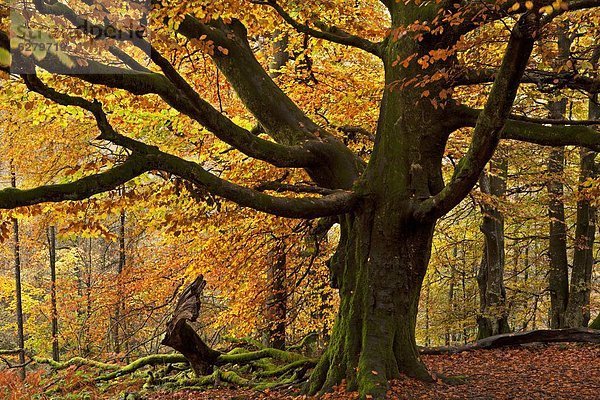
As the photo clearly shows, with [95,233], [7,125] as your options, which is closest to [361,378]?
[95,233]

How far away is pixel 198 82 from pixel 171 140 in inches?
49.5

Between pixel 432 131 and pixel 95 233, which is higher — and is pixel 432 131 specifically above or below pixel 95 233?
above

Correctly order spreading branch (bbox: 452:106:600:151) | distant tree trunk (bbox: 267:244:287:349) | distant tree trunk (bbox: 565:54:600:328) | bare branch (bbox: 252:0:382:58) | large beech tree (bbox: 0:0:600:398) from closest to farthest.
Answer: large beech tree (bbox: 0:0:600:398), spreading branch (bbox: 452:106:600:151), bare branch (bbox: 252:0:382:58), distant tree trunk (bbox: 267:244:287:349), distant tree trunk (bbox: 565:54:600:328)

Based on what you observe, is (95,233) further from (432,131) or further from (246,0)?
(432,131)

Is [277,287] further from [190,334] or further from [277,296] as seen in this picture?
[190,334]

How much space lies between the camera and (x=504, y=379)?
753 centimetres

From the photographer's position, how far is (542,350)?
1035cm

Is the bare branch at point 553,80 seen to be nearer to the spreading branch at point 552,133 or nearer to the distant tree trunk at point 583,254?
the spreading branch at point 552,133

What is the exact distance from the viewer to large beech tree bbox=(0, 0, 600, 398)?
5.58m
